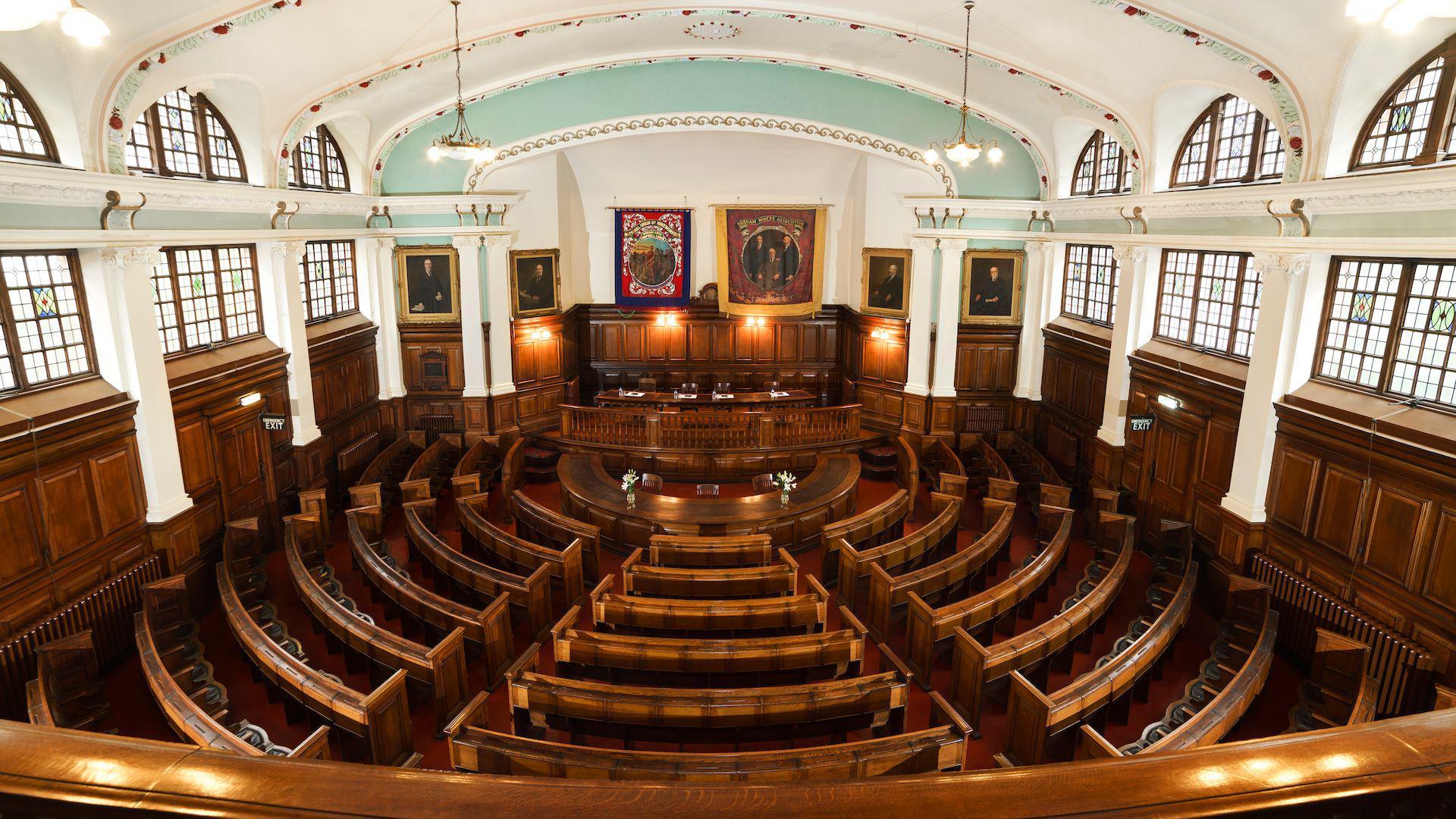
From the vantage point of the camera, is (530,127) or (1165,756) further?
(530,127)

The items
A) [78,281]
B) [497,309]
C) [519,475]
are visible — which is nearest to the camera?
[78,281]

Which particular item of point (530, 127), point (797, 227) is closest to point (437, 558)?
point (530, 127)

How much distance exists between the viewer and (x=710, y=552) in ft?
33.8

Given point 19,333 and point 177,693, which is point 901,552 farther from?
point 19,333

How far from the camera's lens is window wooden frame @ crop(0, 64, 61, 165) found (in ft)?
26.9

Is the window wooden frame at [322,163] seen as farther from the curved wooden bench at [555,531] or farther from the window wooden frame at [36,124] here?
the curved wooden bench at [555,531]

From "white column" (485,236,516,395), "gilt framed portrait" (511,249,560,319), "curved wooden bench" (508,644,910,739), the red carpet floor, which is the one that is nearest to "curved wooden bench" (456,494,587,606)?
the red carpet floor

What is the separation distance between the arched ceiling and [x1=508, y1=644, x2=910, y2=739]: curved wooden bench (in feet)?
26.5

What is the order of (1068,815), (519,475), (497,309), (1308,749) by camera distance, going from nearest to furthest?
(1068,815) < (1308,749) < (519,475) < (497,309)

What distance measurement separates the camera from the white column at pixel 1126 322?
13.0m

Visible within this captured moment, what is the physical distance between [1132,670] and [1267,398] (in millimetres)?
4746

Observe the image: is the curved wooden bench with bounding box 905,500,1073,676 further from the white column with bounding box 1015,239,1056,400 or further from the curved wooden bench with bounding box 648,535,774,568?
the white column with bounding box 1015,239,1056,400

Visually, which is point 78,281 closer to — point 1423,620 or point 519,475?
point 519,475

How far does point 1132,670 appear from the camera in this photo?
743 centimetres
